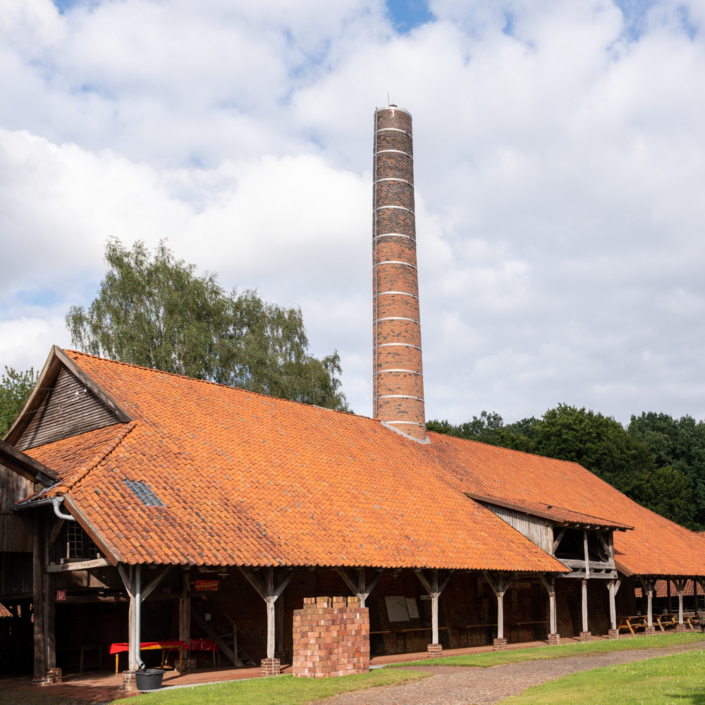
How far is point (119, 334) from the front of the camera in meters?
35.2

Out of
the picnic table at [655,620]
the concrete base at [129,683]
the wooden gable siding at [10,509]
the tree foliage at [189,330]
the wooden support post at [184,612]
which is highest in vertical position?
the tree foliage at [189,330]

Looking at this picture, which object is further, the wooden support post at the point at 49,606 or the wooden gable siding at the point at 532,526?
the wooden gable siding at the point at 532,526

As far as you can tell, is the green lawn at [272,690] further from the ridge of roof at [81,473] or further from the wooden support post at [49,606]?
the ridge of roof at [81,473]

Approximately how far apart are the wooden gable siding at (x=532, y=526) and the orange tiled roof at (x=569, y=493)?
1703 mm

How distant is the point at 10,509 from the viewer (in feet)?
56.0

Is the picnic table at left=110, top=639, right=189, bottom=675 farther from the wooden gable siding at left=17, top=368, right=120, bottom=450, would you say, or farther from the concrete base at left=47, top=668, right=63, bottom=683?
the wooden gable siding at left=17, top=368, right=120, bottom=450

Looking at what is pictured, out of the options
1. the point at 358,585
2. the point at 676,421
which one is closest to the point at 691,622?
the point at 358,585

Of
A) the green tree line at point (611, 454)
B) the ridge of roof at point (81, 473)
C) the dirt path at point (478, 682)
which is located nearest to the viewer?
the dirt path at point (478, 682)

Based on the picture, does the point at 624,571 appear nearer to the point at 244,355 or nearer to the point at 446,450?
the point at 446,450

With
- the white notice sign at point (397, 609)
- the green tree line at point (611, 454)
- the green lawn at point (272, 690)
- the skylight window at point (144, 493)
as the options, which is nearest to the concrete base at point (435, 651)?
the white notice sign at point (397, 609)

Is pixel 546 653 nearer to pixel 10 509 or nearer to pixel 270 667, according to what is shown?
pixel 270 667

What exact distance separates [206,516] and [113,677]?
367cm

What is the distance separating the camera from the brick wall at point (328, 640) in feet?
50.8

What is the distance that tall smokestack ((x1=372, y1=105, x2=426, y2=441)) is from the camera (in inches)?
1193
